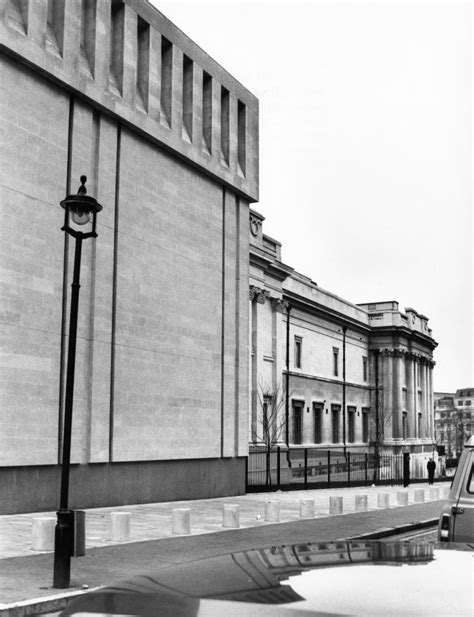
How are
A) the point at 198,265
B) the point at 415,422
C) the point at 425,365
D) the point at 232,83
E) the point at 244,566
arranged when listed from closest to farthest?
the point at 244,566 < the point at 198,265 < the point at 232,83 < the point at 415,422 < the point at 425,365

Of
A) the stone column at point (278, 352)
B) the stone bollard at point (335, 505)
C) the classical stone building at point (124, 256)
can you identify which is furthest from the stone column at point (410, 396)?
the stone bollard at point (335, 505)

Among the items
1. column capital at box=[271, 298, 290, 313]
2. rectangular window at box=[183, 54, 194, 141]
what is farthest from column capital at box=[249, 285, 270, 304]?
rectangular window at box=[183, 54, 194, 141]

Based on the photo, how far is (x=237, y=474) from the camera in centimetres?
3148

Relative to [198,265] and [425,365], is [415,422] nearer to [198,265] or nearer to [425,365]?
[425,365]

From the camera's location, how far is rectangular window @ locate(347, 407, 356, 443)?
71.9 metres

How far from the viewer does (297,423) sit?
2365 inches

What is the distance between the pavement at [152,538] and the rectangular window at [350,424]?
42848 mm

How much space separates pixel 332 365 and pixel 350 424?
716cm

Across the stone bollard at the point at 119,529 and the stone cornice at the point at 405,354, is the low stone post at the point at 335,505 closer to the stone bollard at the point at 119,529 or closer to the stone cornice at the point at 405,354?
the stone bollard at the point at 119,529

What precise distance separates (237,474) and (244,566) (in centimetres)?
2954

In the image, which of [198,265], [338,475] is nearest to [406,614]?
[198,265]

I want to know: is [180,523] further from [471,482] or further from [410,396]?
[410,396]

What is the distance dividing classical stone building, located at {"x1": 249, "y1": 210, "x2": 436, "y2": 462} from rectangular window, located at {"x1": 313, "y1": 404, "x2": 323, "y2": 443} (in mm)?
92

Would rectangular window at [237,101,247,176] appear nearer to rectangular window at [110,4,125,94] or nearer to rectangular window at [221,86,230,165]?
rectangular window at [221,86,230,165]
